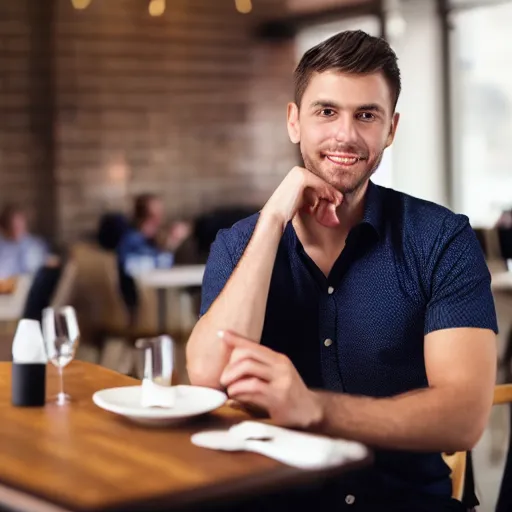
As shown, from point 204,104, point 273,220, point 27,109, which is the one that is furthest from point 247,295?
point 204,104

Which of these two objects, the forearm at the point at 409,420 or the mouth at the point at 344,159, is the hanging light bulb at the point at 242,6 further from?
the forearm at the point at 409,420

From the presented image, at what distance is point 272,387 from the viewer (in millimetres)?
1697

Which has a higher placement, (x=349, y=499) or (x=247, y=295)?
(x=247, y=295)

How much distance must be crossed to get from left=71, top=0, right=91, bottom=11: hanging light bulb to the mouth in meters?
6.08

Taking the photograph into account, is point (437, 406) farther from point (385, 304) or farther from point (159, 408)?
point (159, 408)

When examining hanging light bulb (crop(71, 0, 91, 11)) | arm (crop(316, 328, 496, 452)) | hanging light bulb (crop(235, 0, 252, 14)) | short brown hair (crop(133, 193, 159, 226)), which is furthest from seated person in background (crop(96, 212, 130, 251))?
arm (crop(316, 328, 496, 452))

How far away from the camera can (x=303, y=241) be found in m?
2.19

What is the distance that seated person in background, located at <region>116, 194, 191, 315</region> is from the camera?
7.19m

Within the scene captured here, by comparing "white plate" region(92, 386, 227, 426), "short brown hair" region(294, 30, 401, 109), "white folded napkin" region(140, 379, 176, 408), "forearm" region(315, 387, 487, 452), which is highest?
"short brown hair" region(294, 30, 401, 109)

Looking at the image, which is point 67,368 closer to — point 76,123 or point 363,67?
point 363,67

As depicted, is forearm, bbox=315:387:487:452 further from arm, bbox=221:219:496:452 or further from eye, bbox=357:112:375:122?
eye, bbox=357:112:375:122

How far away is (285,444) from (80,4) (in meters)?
6.76

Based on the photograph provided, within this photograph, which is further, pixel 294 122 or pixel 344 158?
pixel 294 122

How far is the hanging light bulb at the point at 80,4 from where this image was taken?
776 cm
